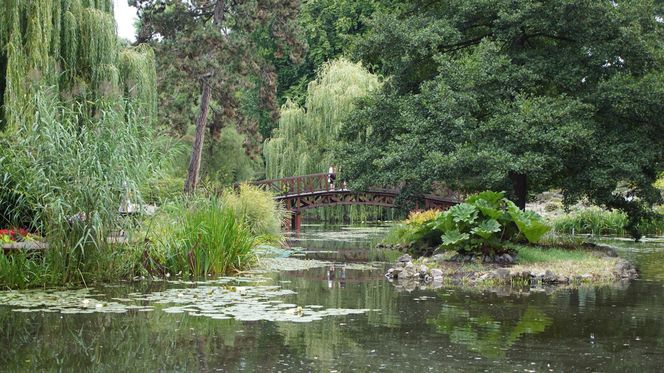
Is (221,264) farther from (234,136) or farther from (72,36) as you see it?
(234,136)

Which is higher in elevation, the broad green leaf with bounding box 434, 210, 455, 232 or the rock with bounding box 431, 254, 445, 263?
the broad green leaf with bounding box 434, 210, 455, 232

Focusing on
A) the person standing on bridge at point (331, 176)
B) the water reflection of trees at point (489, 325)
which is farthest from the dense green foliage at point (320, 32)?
the water reflection of trees at point (489, 325)

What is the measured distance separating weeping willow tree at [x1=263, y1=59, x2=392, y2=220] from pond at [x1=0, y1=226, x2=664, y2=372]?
71.2 ft

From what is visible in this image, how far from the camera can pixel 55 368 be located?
6.21 metres

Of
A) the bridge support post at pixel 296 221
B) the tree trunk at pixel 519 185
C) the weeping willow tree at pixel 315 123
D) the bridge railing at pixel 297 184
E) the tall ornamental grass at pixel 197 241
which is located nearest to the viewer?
the tall ornamental grass at pixel 197 241

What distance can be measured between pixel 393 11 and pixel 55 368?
16116mm

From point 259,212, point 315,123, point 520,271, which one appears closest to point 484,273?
point 520,271

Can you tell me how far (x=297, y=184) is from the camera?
33.2 m

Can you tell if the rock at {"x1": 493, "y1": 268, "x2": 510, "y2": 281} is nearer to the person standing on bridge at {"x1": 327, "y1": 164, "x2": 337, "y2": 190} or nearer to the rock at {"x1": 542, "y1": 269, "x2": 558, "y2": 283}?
the rock at {"x1": 542, "y1": 269, "x2": 558, "y2": 283}

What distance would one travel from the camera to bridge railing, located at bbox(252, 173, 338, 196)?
105ft

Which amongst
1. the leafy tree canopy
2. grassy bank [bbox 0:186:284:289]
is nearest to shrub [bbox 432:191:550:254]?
grassy bank [bbox 0:186:284:289]

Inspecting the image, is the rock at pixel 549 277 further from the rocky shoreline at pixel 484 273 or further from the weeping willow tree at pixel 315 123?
the weeping willow tree at pixel 315 123

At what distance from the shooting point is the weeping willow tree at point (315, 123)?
3372cm

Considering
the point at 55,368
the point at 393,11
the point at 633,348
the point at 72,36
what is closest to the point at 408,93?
the point at 393,11
